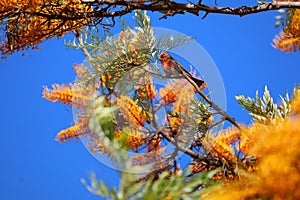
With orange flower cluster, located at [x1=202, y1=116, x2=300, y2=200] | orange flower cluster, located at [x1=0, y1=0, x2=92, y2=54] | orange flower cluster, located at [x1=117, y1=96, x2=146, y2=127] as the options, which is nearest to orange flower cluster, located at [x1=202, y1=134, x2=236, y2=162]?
orange flower cluster, located at [x1=117, y1=96, x2=146, y2=127]

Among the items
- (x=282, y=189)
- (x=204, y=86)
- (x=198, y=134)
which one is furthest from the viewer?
(x=204, y=86)

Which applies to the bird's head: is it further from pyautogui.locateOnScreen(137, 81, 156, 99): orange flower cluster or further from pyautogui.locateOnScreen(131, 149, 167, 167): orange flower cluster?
pyautogui.locateOnScreen(131, 149, 167, 167): orange flower cluster

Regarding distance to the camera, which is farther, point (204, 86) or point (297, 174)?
point (204, 86)

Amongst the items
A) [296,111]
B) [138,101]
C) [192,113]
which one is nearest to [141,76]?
[138,101]

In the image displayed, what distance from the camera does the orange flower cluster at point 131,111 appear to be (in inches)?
75.2

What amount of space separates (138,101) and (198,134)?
0.99 ft

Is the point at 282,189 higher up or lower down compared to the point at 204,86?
lower down

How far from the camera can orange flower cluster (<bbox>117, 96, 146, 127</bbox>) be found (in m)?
1.91

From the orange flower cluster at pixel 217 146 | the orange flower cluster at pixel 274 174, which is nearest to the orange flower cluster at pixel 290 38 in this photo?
the orange flower cluster at pixel 217 146

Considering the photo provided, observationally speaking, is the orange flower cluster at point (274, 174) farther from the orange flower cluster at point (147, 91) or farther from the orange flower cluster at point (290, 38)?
the orange flower cluster at point (290, 38)

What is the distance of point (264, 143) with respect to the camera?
358 millimetres

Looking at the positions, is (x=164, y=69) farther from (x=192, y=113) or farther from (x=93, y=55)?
(x=93, y=55)

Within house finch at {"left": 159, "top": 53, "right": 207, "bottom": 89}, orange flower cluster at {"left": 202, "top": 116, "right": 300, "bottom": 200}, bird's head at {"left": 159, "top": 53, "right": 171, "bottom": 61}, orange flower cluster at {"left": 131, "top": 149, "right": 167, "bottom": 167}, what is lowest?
orange flower cluster at {"left": 202, "top": 116, "right": 300, "bottom": 200}

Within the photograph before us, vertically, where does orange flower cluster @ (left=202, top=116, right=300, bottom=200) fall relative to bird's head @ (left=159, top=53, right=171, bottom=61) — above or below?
below
